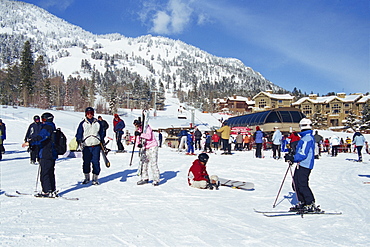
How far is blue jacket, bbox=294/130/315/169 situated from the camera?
4586mm

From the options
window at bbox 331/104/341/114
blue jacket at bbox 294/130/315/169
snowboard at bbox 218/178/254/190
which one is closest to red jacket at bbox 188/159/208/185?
snowboard at bbox 218/178/254/190

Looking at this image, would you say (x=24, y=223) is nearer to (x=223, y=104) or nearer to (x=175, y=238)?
(x=175, y=238)

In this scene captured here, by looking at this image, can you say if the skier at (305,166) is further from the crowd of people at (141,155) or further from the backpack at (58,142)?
the backpack at (58,142)

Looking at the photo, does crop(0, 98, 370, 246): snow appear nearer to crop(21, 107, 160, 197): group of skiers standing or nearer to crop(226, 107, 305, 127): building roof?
crop(21, 107, 160, 197): group of skiers standing

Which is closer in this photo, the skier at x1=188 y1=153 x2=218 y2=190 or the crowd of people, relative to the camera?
the crowd of people

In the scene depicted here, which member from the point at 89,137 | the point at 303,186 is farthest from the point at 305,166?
the point at 89,137

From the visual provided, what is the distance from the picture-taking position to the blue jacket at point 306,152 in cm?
459

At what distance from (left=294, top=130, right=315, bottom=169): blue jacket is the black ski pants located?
11cm

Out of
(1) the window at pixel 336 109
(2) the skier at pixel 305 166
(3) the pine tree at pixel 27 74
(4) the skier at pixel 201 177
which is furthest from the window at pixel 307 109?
(2) the skier at pixel 305 166

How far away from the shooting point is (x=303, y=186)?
184 inches

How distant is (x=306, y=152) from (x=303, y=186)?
59cm

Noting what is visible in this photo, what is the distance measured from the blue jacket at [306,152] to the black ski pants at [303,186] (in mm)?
107

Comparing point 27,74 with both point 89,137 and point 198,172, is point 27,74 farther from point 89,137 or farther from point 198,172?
point 198,172

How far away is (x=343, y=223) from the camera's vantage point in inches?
165
